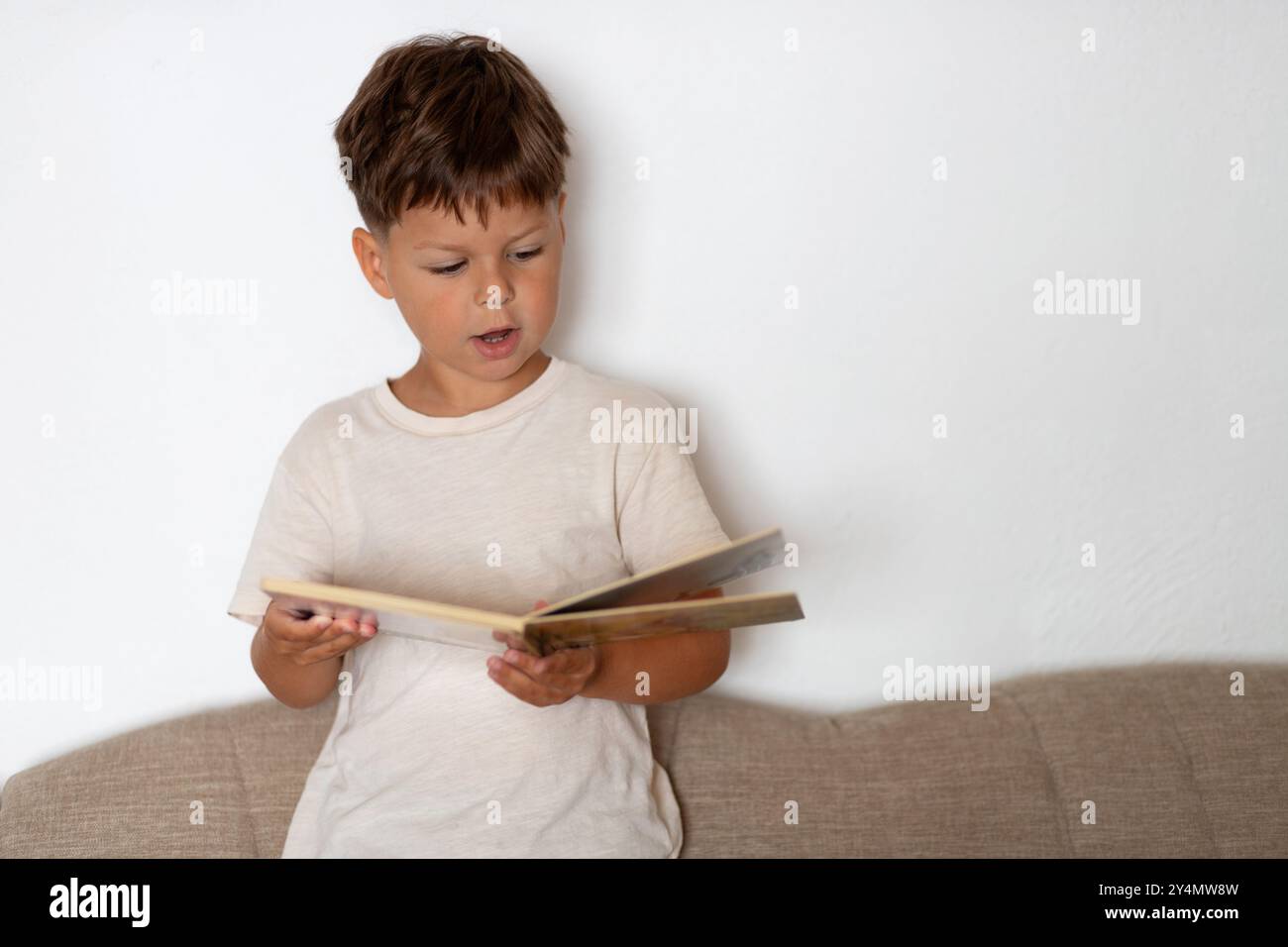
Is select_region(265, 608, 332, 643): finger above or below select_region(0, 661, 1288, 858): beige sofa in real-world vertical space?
above

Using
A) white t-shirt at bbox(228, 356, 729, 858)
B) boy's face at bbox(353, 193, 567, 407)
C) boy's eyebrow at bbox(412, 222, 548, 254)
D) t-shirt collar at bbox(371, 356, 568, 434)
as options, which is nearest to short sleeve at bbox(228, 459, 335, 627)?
white t-shirt at bbox(228, 356, 729, 858)

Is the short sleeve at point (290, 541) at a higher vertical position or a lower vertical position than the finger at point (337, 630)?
higher

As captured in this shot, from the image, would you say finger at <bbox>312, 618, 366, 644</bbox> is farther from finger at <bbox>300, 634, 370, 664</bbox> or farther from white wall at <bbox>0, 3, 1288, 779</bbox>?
white wall at <bbox>0, 3, 1288, 779</bbox>

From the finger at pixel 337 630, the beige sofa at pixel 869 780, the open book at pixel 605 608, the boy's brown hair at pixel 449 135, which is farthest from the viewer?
the beige sofa at pixel 869 780

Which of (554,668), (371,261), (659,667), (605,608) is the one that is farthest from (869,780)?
(371,261)

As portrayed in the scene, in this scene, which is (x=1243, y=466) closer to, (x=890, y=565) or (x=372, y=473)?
(x=890, y=565)

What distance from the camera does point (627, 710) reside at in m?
1.65

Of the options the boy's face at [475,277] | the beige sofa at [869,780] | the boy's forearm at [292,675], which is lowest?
the beige sofa at [869,780]

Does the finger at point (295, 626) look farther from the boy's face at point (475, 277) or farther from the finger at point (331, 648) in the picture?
the boy's face at point (475, 277)

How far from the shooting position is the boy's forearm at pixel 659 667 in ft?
4.93

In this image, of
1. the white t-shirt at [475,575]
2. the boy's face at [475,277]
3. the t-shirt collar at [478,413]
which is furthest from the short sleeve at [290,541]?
the boy's face at [475,277]

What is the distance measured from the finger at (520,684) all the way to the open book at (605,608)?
1.5 inches

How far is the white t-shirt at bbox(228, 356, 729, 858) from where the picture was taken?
1.50 meters

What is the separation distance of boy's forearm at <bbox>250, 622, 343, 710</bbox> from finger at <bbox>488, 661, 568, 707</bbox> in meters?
0.33
